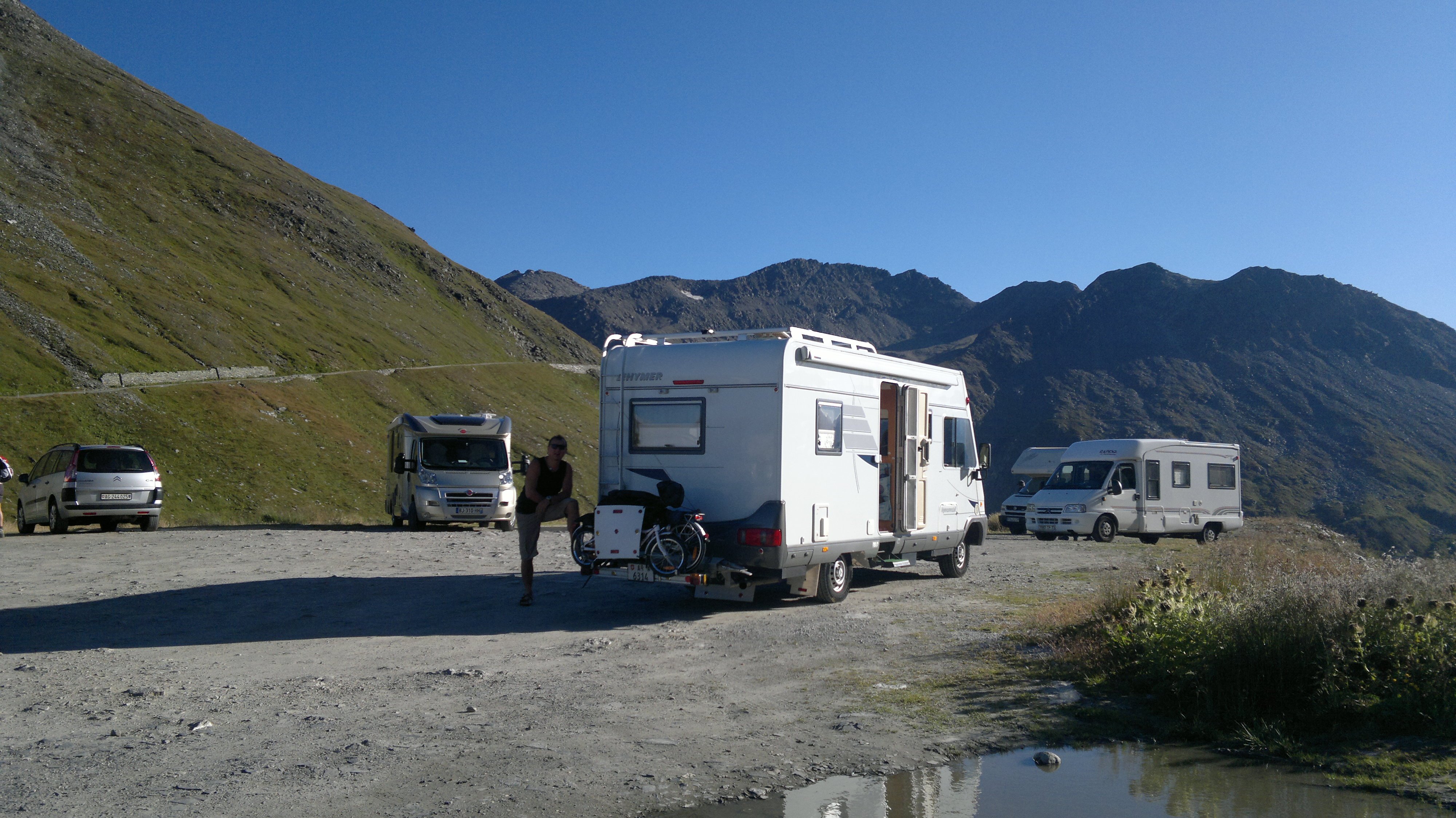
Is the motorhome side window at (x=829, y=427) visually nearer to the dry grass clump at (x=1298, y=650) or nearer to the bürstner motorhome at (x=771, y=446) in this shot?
the bürstner motorhome at (x=771, y=446)

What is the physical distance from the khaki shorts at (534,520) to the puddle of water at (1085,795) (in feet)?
21.1

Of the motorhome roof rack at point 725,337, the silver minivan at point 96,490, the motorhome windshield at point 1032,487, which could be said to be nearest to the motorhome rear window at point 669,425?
the motorhome roof rack at point 725,337

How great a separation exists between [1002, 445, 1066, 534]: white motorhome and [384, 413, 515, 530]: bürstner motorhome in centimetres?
1567

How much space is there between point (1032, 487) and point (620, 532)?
2549 centimetres

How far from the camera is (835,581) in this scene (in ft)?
39.4

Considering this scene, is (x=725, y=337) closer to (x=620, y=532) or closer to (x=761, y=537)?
(x=761, y=537)

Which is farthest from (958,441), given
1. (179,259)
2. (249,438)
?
(179,259)

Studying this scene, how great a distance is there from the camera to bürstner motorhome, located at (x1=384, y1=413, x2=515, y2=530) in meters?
22.3

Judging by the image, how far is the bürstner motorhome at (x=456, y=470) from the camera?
22344mm

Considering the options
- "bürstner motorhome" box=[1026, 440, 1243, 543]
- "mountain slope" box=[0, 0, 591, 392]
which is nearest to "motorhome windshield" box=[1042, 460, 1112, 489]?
"bürstner motorhome" box=[1026, 440, 1243, 543]

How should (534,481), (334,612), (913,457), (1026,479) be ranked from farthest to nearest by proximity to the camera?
(1026,479), (913,457), (534,481), (334,612)

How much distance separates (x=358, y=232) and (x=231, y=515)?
74144 millimetres

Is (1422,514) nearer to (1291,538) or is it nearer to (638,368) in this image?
(1291,538)

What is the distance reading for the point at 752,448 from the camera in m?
10.9
